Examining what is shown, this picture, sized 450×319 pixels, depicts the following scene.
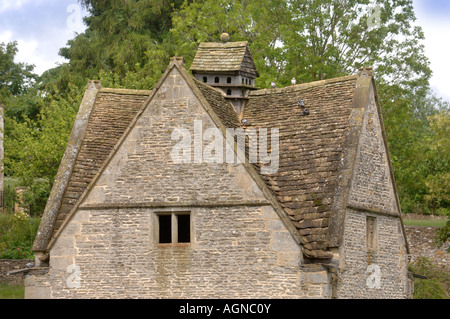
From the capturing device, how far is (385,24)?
40406 mm

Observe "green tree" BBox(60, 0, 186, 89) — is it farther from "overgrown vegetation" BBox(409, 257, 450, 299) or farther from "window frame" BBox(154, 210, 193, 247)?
"window frame" BBox(154, 210, 193, 247)

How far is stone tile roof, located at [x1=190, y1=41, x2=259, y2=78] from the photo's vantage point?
25078 mm

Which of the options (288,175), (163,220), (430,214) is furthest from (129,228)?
(430,214)

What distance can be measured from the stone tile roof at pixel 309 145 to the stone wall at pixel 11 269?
38.6 feet

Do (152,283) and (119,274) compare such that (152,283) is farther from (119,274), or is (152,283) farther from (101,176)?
(101,176)

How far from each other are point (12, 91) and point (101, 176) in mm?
44778

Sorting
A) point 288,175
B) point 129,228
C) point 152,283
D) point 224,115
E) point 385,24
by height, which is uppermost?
point 385,24

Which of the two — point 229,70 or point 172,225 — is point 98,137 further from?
point 172,225

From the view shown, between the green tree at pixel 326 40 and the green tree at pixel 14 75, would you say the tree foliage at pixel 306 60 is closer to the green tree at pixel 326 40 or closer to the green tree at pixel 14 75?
the green tree at pixel 326 40

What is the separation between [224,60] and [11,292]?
37.1 feet

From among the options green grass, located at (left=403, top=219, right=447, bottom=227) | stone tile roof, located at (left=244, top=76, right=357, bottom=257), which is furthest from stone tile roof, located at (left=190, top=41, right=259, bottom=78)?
green grass, located at (left=403, top=219, right=447, bottom=227)

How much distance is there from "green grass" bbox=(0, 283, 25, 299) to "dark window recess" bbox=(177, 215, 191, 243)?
8.22 meters

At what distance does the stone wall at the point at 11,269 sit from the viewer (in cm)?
3114

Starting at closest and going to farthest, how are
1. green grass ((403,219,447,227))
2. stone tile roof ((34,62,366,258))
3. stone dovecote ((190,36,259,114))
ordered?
stone tile roof ((34,62,366,258)) → stone dovecote ((190,36,259,114)) → green grass ((403,219,447,227))
